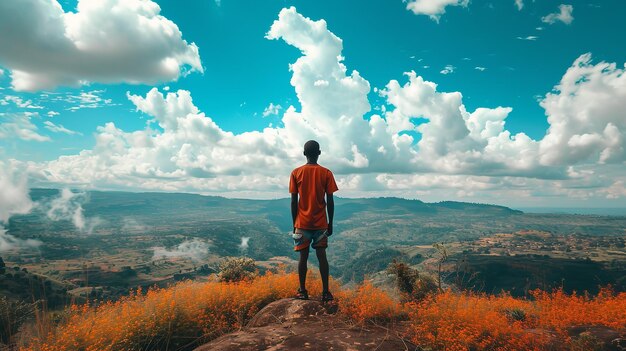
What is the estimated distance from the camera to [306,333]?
563cm

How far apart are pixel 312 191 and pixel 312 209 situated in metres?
0.43

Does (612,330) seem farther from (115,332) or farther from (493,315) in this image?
(115,332)

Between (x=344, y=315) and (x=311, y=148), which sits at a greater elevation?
(x=311, y=148)

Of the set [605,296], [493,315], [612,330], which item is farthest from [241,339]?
[605,296]

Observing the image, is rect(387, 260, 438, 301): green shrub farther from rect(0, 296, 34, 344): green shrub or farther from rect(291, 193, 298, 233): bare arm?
rect(0, 296, 34, 344): green shrub

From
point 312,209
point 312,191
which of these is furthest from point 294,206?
point 312,191

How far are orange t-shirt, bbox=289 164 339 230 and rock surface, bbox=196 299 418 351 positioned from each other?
1929 mm

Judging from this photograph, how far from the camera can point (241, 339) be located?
5.25 metres

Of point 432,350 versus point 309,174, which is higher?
point 309,174

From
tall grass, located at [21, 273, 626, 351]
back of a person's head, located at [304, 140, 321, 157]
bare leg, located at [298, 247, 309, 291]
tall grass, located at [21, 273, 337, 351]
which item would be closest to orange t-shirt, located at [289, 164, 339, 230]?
back of a person's head, located at [304, 140, 321, 157]

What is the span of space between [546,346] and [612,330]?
1.68 m

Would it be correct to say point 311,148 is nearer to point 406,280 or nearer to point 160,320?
point 160,320

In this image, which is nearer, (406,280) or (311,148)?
(311,148)

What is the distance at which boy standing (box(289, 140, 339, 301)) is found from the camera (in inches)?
283
